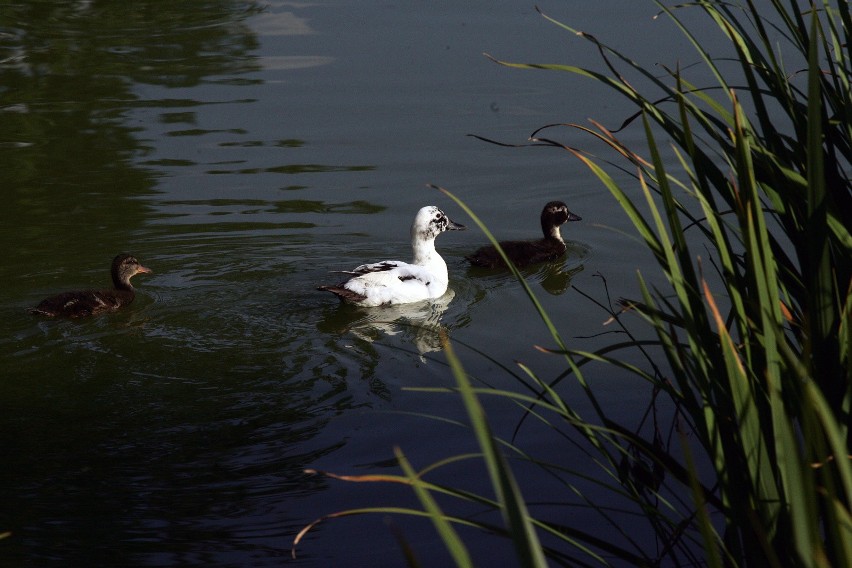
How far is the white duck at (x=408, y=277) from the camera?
26.1 ft

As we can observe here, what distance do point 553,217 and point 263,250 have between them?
2.28m

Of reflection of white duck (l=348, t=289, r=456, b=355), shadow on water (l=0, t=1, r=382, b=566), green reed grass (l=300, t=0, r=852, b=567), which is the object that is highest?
green reed grass (l=300, t=0, r=852, b=567)

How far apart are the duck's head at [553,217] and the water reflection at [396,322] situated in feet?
3.71

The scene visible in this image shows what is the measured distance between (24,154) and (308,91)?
313 cm

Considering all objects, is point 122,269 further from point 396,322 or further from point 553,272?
point 553,272

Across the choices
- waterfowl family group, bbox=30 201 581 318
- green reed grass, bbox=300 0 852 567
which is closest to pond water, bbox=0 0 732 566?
waterfowl family group, bbox=30 201 581 318

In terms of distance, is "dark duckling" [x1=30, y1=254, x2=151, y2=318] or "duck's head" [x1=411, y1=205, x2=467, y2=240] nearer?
"dark duckling" [x1=30, y1=254, x2=151, y2=318]

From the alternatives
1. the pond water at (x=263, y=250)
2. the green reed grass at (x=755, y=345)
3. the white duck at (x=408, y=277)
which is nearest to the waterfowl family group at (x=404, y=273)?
the white duck at (x=408, y=277)

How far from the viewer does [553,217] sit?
9078 mm

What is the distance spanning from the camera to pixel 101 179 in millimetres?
10359

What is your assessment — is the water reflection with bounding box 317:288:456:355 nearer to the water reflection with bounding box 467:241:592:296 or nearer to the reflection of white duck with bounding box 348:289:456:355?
the reflection of white duck with bounding box 348:289:456:355

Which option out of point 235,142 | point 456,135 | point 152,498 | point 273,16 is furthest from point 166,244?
point 273,16

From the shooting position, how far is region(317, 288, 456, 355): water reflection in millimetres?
7418

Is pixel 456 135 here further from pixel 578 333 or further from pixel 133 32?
pixel 133 32
